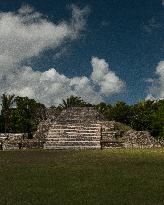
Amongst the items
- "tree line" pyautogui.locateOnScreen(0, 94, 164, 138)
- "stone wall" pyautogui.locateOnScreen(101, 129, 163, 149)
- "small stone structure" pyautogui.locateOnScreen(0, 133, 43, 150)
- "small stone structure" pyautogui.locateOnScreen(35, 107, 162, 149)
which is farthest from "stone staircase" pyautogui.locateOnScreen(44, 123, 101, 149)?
"tree line" pyautogui.locateOnScreen(0, 94, 164, 138)

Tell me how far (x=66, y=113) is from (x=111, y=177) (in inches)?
1138

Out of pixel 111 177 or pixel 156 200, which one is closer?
pixel 156 200

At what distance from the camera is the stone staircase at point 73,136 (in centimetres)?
3484

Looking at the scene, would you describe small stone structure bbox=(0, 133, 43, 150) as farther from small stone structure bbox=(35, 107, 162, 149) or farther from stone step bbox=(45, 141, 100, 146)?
stone step bbox=(45, 141, 100, 146)

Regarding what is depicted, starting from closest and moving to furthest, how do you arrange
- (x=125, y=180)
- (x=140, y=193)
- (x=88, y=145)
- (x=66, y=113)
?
(x=140, y=193) → (x=125, y=180) → (x=88, y=145) → (x=66, y=113)

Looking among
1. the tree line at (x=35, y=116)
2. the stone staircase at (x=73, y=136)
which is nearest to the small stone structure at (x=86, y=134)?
the stone staircase at (x=73, y=136)

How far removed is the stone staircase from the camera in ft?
114

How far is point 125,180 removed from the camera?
13281 millimetres

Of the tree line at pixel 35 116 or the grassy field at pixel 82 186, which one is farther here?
the tree line at pixel 35 116

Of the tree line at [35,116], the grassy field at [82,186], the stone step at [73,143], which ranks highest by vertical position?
the tree line at [35,116]

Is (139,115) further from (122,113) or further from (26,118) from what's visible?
(26,118)

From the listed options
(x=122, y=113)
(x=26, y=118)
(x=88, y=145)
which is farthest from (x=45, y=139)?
(x=122, y=113)

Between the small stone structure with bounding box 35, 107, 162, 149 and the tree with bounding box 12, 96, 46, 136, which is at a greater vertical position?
the tree with bounding box 12, 96, 46, 136

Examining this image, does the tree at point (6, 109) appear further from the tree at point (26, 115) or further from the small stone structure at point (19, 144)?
the small stone structure at point (19, 144)
